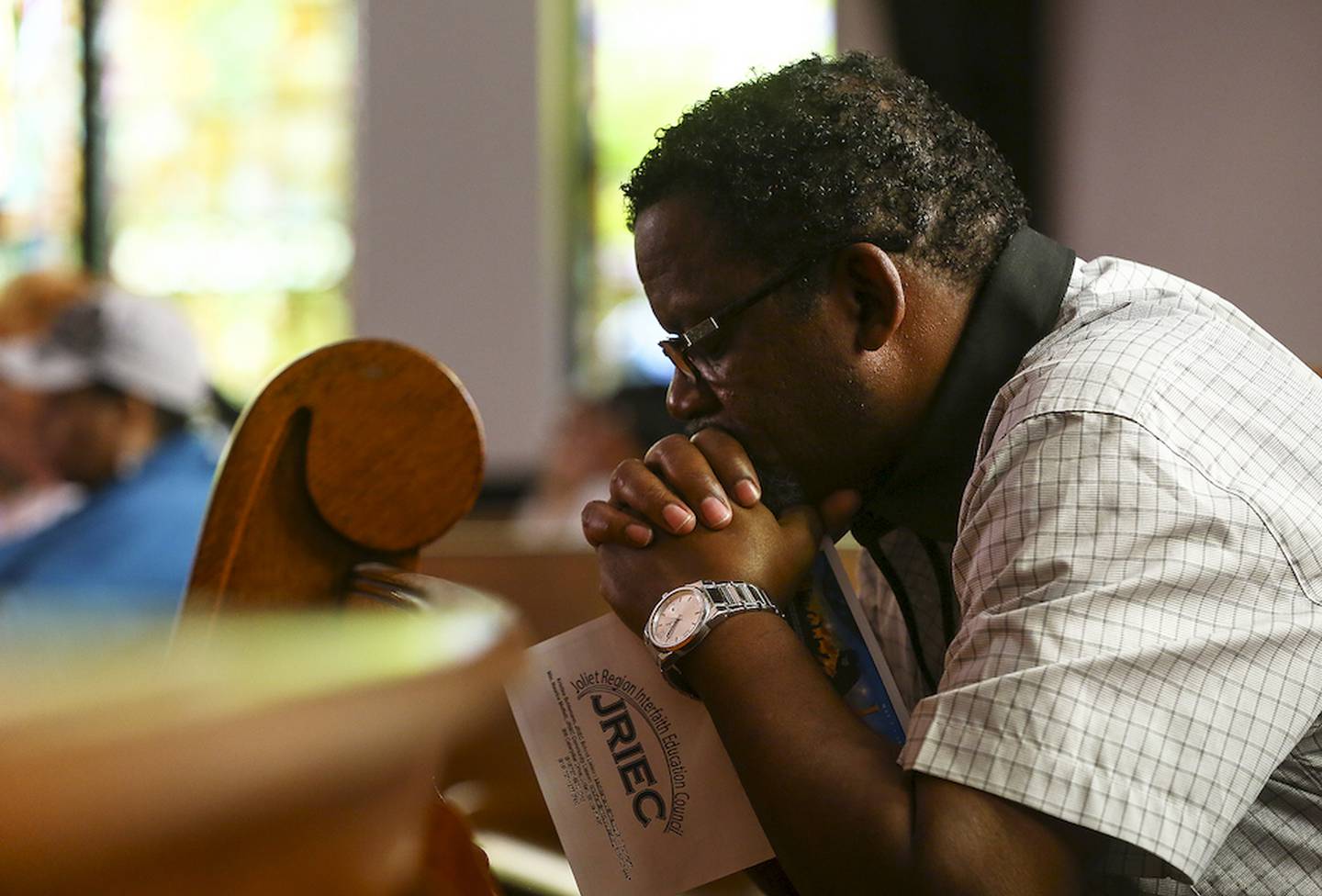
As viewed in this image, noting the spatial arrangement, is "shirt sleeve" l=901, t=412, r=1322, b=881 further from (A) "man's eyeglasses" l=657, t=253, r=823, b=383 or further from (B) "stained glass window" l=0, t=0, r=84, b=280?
(B) "stained glass window" l=0, t=0, r=84, b=280

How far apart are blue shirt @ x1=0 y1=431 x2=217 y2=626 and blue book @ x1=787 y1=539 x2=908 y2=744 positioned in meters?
1.82

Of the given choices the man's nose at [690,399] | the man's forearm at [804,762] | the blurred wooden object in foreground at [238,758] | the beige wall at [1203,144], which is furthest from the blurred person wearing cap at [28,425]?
the beige wall at [1203,144]

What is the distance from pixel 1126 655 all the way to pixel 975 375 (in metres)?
0.34

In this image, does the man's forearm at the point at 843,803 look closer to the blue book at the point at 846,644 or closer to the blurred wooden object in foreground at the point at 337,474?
the blue book at the point at 846,644

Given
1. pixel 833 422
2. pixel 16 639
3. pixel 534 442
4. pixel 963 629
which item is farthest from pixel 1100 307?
pixel 534 442

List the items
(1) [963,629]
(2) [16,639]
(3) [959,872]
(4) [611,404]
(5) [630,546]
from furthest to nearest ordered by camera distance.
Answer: (4) [611,404] → (5) [630,546] → (1) [963,629] → (3) [959,872] → (2) [16,639]

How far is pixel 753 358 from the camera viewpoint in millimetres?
1206

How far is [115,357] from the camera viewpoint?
2973mm

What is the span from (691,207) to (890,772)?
1.79ft

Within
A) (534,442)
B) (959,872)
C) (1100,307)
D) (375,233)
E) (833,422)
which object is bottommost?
(534,442)

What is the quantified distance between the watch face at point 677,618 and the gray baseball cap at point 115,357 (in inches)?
87.3

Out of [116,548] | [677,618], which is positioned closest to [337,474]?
[677,618]

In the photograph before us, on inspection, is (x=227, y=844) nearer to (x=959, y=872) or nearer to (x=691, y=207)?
(x=959, y=872)

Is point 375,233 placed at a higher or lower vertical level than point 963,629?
lower
